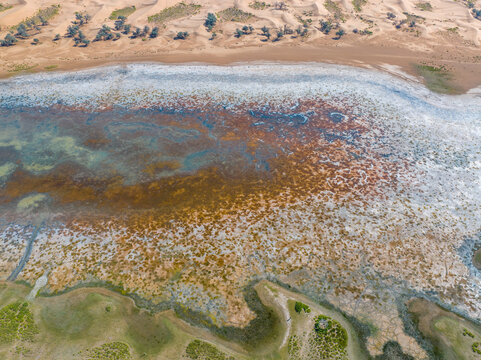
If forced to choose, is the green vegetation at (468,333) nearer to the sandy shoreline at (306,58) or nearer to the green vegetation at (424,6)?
the sandy shoreline at (306,58)

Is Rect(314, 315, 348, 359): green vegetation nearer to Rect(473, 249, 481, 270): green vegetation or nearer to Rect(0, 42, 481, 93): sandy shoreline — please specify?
Rect(473, 249, 481, 270): green vegetation

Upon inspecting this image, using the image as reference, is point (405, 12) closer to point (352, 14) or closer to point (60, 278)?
point (352, 14)

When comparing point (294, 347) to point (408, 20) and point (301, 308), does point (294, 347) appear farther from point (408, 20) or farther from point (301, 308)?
point (408, 20)

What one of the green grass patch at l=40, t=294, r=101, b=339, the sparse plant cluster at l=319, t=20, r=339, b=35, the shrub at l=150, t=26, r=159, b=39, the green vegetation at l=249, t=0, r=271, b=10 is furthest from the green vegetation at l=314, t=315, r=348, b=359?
the green vegetation at l=249, t=0, r=271, b=10

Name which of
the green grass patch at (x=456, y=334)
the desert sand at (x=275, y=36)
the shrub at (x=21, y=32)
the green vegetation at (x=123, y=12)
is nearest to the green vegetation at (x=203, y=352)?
the green grass patch at (x=456, y=334)

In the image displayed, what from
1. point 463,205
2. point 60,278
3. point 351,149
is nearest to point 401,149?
point 351,149

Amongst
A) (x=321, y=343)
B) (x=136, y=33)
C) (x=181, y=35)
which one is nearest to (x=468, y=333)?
(x=321, y=343)
